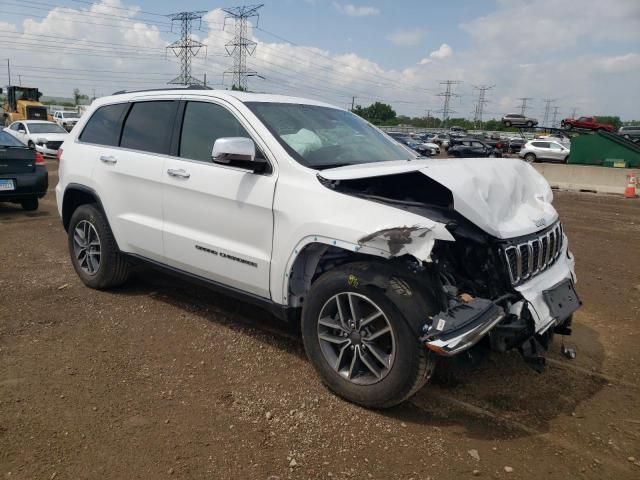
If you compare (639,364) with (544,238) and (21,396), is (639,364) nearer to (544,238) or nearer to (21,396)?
(544,238)

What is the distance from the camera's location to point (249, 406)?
319 cm

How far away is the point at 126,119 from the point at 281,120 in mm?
1751

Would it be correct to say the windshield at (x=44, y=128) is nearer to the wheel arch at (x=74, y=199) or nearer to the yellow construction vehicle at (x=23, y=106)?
the yellow construction vehicle at (x=23, y=106)

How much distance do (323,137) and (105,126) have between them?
2359 mm

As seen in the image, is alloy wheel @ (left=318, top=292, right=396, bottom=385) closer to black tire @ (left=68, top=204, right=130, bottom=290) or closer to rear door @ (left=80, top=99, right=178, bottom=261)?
rear door @ (left=80, top=99, right=178, bottom=261)

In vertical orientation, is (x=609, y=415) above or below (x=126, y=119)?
below

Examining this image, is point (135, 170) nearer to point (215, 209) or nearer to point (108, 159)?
point (108, 159)

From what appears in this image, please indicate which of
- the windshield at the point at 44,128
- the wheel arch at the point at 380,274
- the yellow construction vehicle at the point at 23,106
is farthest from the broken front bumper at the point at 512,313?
the yellow construction vehicle at the point at 23,106

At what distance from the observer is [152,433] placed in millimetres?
2893

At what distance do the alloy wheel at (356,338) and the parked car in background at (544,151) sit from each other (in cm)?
3070

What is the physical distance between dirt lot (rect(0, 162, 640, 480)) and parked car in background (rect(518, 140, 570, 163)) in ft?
94.4

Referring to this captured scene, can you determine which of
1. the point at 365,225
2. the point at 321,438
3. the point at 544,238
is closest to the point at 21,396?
the point at 321,438

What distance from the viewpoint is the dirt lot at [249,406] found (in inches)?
106

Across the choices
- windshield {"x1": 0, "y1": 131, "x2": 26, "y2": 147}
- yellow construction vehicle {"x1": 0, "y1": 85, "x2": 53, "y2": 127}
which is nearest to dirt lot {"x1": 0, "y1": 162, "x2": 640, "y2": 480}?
windshield {"x1": 0, "y1": 131, "x2": 26, "y2": 147}
